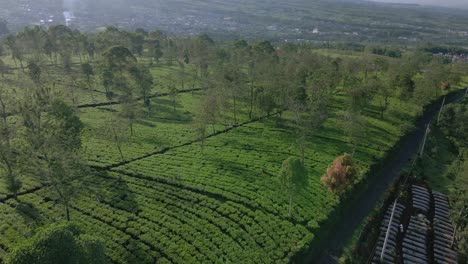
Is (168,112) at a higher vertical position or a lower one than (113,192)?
higher

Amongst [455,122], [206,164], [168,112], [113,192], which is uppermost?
[168,112]

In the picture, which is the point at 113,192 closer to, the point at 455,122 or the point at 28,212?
the point at 28,212

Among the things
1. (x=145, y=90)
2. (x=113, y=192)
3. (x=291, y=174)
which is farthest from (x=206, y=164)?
(x=145, y=90)

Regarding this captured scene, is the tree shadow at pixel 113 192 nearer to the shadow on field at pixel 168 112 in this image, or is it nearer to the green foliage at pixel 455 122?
the shadow on field at pixel 168 112

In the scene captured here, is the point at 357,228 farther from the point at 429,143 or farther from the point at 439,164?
the point at 429,143

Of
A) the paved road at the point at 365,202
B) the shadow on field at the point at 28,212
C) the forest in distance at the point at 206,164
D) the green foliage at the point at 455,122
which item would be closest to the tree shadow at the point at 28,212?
the shadow on field at the point at 28,212

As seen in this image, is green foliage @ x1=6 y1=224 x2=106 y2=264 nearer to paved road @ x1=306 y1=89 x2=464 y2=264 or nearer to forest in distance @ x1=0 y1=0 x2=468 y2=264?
forest in distance @ x1=0 y1=0 x2=468 y2=264

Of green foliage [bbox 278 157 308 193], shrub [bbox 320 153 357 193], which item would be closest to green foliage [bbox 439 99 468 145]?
shrub [bbox 320 153 357 193]
